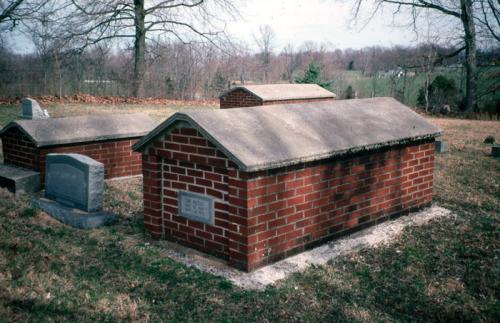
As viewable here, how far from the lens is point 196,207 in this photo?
6.23m

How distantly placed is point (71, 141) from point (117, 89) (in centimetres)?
2468

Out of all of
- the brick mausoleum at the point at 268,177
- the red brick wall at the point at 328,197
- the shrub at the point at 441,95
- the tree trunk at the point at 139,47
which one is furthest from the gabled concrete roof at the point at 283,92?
the shrub at the point at 441,95

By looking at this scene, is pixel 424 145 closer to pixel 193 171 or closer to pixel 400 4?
pixel 193 171

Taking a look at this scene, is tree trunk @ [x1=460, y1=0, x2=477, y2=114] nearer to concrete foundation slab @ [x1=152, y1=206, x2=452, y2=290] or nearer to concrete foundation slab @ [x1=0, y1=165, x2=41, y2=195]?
concrete foundation slab @ [x1=152, y1=206, x2=452, y2=290]

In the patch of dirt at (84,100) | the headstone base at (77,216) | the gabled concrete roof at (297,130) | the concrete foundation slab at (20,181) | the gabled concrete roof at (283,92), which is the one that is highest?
the gabled concrete roof at (283,92)

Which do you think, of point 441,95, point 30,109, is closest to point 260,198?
point 30,109

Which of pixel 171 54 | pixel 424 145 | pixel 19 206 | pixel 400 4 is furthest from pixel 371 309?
pixel 171 54

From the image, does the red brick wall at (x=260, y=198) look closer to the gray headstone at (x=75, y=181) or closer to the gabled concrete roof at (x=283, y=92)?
the gray headstone at (x=75, y=181)

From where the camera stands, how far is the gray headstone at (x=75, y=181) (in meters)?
7.57

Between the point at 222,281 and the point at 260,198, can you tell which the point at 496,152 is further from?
the point at 222,281

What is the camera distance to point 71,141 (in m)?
9.83

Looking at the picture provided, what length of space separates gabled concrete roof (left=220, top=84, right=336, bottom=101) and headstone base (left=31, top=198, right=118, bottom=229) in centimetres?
1012

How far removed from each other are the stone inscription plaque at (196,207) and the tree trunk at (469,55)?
85.0ft

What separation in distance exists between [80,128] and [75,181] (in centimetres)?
278
